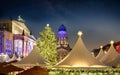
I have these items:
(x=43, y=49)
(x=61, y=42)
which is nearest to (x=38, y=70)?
(x=43, y=49)

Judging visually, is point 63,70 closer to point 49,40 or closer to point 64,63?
point 64,63

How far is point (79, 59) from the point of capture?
888 inches

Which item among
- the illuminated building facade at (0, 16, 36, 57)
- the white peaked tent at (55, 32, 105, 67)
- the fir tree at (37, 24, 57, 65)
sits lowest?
the white peaked tent at (55, 32, 105, 67)

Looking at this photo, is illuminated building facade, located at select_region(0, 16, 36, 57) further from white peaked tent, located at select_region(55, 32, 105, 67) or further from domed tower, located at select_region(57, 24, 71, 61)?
white peaked tent, located at select_region(55, 32, 105, 67)

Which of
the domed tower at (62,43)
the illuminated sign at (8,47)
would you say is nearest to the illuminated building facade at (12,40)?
the illuminated sign at (8,47)

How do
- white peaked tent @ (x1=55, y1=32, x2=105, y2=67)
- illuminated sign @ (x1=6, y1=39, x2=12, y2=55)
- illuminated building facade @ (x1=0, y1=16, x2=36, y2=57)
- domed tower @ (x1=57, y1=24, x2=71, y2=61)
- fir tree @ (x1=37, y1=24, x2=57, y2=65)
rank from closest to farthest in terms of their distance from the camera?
white peaked tent @ (x1=55, y1=32, x2=105, y2=67) → fir tree @ (x1=37, y1=24, x2=57, y2=65) → illuminated building facade @ (x1=0, y1=16, x2=36, y2=57) → illuminated sign @ (x1=6, y1=39, x2=12, y2=55) → domed tower @ (x1=57, y1=24, x2=71, y2=61)

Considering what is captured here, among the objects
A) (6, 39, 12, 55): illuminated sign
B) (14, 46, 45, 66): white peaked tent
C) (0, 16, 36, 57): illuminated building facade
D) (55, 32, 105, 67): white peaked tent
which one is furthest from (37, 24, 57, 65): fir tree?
(6, 39, 12, 55): illuminated sign

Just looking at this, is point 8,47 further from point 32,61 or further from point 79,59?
point 79,59

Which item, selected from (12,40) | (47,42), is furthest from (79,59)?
(12,40)

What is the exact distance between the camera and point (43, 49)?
58969 millimetres

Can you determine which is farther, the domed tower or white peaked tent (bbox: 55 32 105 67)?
the domed tower

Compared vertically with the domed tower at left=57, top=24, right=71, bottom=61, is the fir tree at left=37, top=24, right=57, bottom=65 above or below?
below

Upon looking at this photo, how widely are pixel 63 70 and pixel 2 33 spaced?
8704 cm

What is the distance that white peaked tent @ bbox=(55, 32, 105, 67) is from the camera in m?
22.4
